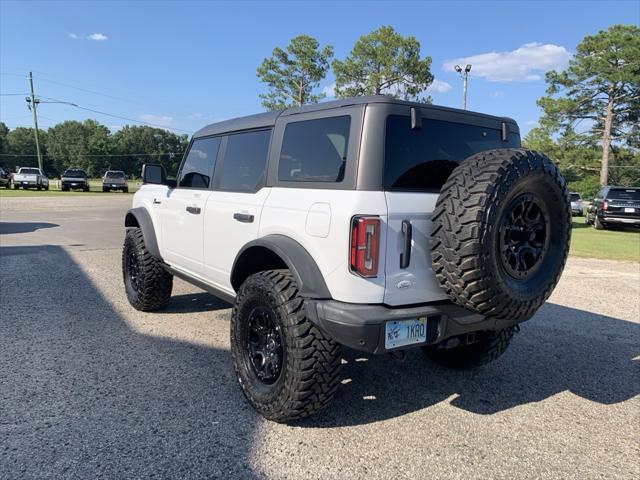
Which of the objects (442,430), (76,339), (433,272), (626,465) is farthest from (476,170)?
(76,339)

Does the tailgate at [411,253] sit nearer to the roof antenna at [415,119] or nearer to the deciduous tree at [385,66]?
the roof antenna at [415,119]

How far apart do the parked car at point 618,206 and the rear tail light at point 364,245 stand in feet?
57.4

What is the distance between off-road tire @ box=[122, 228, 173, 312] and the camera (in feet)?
16.3

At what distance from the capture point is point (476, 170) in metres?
2.53

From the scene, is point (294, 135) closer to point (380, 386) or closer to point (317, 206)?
point (317, 206)

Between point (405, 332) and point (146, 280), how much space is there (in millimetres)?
3329

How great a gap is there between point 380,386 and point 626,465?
1575 mm

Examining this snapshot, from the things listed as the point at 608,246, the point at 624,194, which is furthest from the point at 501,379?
the point at 624,194

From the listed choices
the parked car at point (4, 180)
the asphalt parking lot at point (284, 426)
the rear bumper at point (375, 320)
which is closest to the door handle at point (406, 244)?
the rear bumper at point (375, 320)

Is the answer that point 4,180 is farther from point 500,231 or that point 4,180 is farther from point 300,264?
point 500,231

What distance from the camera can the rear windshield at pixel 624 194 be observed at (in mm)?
16641

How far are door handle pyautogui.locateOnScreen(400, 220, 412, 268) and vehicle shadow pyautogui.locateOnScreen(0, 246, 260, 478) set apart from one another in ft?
4.56

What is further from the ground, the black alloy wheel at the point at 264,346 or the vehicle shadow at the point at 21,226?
the black alloy wheel at the point at 264,346

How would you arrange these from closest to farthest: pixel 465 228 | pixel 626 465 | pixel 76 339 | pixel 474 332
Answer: pixel 465 228 → pixel 626 465 → pixel 474 332 → pixel 76 339
